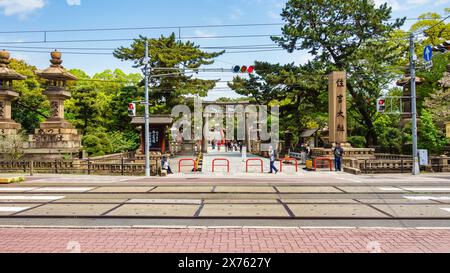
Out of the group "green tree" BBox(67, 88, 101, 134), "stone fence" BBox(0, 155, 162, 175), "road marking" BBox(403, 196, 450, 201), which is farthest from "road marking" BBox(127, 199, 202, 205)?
"green tree" BBox(67, 88, 101, 134)

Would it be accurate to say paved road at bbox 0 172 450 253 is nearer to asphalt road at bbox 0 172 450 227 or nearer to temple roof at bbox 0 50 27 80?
asphalt road at bbox 0 172 450 227

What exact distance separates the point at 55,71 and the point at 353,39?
1196 inches

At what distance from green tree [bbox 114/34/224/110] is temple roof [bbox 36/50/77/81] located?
27.2ft

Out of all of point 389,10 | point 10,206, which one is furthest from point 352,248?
point 389,10

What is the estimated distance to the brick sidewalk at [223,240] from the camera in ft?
18.0

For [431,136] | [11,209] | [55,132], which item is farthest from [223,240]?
[55,132]

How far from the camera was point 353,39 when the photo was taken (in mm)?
34375

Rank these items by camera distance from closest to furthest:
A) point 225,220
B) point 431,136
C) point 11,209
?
point 225,220
point 11,209
point 431,136

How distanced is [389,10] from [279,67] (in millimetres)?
12804

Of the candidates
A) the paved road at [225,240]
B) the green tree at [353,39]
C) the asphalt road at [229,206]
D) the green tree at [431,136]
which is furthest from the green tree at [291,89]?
the paved road at [225,240]

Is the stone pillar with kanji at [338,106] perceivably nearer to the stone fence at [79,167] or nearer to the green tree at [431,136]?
the green tree at [431,136]

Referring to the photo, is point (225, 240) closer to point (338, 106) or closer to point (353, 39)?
point (338, 106)

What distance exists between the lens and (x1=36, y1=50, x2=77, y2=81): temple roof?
2908cm
